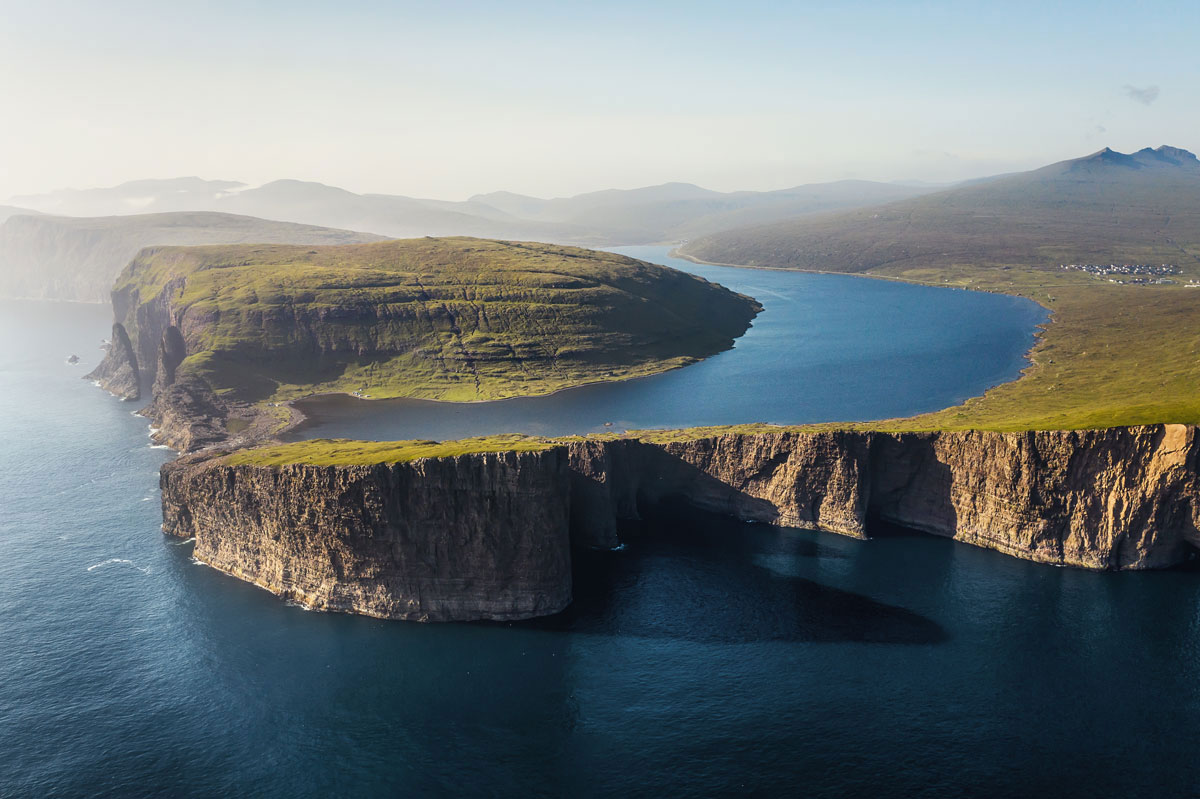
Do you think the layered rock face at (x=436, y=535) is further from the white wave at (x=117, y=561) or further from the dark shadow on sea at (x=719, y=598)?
the white wave at (x=117, y=561)

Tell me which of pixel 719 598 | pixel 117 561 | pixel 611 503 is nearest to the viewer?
pixel 719 598

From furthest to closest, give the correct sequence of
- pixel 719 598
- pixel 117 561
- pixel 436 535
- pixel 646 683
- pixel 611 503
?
pixel 611 503 → pixel 117 561 → pixel 719 598 → pixel 436 535 → pixel 646 683

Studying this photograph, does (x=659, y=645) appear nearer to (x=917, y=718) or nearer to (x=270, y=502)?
(x=917, y=718)

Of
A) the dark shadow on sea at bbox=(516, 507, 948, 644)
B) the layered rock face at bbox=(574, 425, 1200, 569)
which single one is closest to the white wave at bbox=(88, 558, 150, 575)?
the dark shadow on sea at bbox=(516, 507, 948, 644)

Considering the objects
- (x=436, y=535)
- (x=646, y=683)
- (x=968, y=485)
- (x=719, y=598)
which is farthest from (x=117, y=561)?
(x=968, y=485)

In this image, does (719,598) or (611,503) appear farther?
(611,503)

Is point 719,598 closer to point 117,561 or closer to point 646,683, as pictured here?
point 646,683

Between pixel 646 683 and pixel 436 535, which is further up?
pixel 436 535

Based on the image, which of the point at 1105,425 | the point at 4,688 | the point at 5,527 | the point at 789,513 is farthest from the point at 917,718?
the point at 5,527

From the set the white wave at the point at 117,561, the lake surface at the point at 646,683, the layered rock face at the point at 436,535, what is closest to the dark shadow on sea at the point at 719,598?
the lake surface at the point at 646,683
